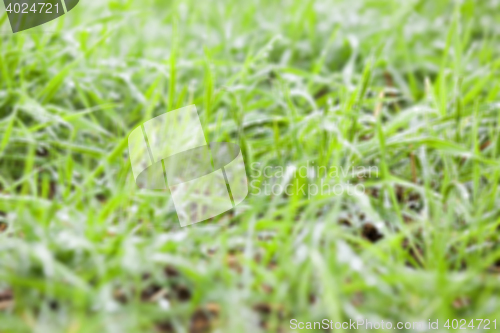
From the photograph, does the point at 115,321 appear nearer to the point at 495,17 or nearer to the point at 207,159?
the point at 207,159

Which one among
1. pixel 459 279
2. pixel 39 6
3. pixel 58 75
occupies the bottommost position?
pixel 459 279

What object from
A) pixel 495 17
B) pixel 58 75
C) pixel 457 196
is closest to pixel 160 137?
pixel 58 75

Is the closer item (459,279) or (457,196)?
(459,279)

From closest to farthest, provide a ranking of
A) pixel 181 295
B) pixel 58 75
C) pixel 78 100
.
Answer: pixel 181 295 → pixel 58 75 → pixel 78 100

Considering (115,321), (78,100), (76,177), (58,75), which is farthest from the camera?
(78,100)

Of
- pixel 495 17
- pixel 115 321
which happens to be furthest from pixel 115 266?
pixel 495 17

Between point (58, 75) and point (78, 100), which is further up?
point (58, 75)
